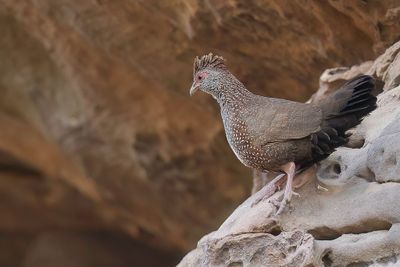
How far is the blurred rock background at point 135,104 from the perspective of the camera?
3.35 metres

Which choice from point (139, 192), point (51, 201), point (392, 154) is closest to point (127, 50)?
point (139, 192)

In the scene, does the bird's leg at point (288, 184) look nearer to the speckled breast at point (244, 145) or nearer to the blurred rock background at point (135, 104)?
the speckled breast at point (244, 145)

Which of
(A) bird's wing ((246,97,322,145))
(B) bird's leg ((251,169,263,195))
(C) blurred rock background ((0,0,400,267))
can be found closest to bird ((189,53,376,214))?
(A) bird's wing ((246,97,322,145))

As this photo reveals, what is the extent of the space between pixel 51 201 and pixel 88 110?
1.81 m

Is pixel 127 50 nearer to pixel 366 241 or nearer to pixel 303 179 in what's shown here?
pixel 303 179

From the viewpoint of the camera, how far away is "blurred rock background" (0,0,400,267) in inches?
132

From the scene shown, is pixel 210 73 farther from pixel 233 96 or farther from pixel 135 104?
pixel 135 104

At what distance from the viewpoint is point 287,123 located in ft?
8.59

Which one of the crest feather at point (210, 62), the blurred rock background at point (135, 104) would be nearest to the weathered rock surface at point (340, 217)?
the crest feather at point (210, 62)

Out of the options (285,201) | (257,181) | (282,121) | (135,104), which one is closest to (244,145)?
(282,121)

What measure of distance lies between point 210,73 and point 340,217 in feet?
2.13

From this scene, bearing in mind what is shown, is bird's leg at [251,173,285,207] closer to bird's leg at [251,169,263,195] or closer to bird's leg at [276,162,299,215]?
bird's leg at [276,162,299,215]

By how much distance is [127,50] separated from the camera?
399 cm

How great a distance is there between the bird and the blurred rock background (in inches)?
19.3
